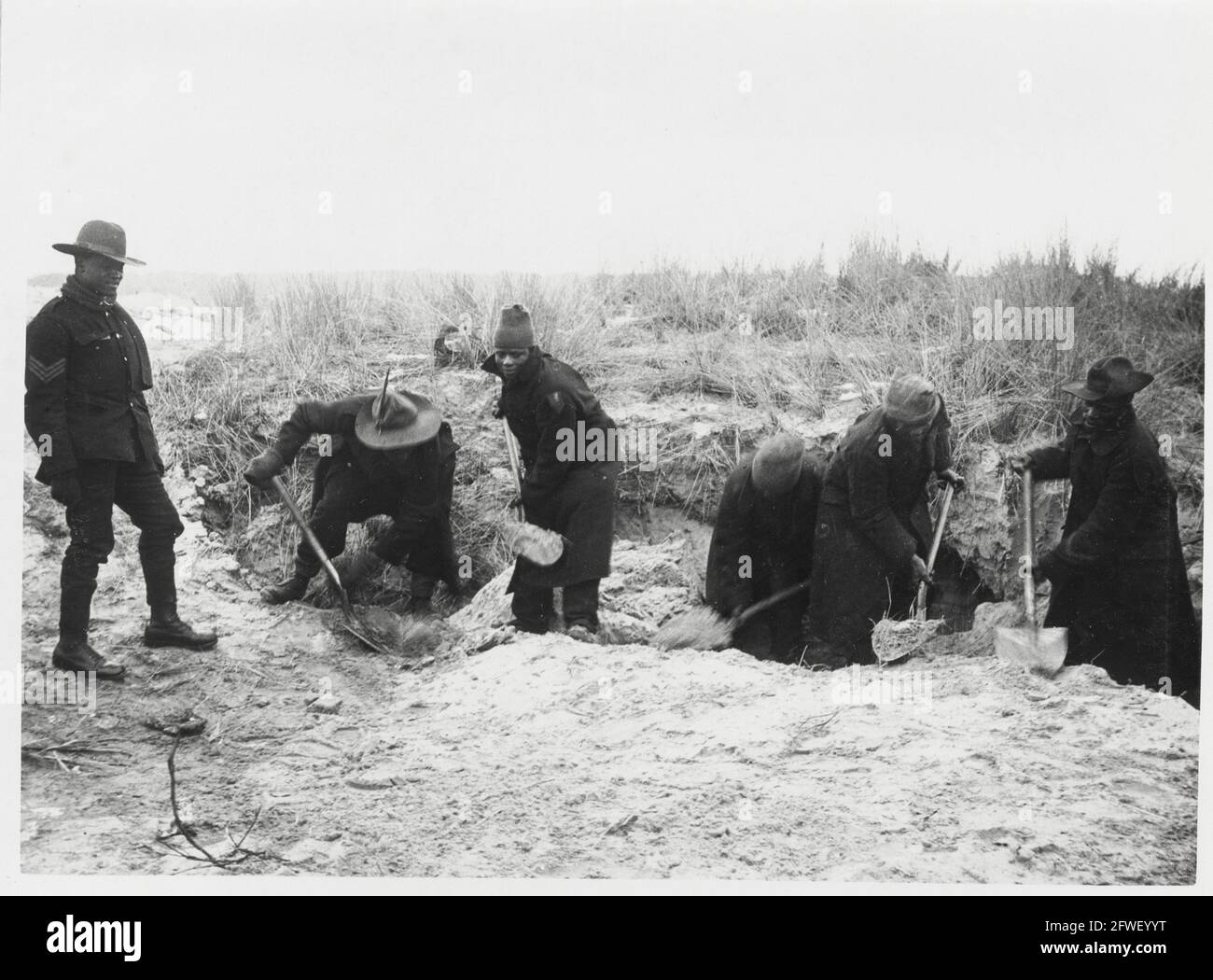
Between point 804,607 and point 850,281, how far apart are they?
276cm

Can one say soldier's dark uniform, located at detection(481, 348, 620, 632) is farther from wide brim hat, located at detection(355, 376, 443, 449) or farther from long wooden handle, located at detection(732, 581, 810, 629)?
long wooden handle, located at detection(732, 581, 810, 629)

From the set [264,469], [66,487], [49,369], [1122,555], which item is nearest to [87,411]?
[49,369]

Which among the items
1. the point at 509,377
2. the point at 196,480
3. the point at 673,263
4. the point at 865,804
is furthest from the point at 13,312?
A: the point at 865,804

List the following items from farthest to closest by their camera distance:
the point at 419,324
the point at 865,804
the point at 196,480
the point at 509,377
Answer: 1. the point at 419,324
2. the point at 196,480
3. the point at 509,377
4. the point at 865,804

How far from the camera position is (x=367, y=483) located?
679 cm

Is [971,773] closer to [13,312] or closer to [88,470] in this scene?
[88,470]

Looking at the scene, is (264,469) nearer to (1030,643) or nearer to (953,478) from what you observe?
(953,478)

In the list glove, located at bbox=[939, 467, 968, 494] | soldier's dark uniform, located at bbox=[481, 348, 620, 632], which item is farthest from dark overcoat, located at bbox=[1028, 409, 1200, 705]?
soldier's dark uniform, located at bbox=[481, 348, 620, 632]

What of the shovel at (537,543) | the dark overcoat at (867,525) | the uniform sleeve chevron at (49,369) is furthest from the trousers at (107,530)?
the dark overcoat at (867,525)

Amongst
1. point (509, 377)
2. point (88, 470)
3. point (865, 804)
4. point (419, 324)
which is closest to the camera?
point (865, 804)

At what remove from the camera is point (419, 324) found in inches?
325

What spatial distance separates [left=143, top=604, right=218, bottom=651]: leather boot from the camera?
635 centimetres

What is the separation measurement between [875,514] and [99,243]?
4083 mm

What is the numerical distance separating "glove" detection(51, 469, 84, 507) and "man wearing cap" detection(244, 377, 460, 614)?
88cm
